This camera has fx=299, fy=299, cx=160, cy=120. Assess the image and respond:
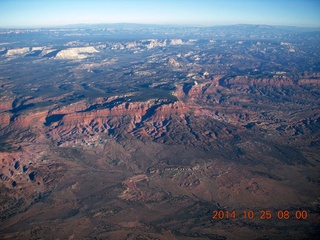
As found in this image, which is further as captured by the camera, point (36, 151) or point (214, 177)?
point (36, 151)

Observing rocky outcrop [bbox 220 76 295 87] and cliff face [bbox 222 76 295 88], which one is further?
rocky outcrop [bbox 220 76 295 87]

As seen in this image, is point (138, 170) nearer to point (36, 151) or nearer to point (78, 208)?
point (78, 208)

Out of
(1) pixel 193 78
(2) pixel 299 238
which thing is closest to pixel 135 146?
(2) pixel 299 238

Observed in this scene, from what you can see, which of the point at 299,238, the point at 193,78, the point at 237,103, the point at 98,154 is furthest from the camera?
the point at 193,78

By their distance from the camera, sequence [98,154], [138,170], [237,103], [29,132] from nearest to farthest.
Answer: [138,170] < [98,154] < [29,132] < [237,103]

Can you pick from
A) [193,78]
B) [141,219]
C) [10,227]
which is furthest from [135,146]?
[193,78]

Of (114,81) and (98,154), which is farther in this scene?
(114,81)

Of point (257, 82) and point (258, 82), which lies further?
point (257, 82)

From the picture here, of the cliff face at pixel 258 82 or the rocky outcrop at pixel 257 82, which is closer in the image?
the cliff face at pixel 258 82

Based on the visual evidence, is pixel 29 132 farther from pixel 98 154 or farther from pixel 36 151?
pixel 98 154
